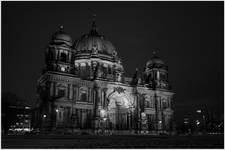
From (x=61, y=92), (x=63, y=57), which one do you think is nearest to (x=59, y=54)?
(x=63, y=57)

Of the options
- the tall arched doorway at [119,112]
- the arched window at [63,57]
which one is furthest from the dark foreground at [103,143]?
the tall arched doorway at [119,112]

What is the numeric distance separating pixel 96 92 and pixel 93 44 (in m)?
17.1

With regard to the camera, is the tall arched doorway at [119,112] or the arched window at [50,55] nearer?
the arched window at [50,55]

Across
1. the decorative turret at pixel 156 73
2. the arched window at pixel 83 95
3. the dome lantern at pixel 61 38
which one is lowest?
the arched window at pixel 83 95

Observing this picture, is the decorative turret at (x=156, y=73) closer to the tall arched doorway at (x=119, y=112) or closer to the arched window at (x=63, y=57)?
the tall arched doorway at (x=119, y=112)

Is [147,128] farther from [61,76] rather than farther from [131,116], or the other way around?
[61,76]

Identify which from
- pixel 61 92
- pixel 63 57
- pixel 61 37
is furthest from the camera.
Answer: pixel 61 37

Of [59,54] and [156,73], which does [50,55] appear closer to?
[59,54]

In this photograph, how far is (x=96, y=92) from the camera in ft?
203

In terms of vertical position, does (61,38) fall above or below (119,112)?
above

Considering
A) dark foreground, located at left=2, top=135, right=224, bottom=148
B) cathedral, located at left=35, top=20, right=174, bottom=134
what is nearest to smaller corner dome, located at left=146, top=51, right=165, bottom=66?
cathedral, located at left=35, top=20, right=174, bottom=134

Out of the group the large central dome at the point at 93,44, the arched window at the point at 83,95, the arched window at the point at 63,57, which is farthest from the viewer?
the large central dome at the point at 93,44

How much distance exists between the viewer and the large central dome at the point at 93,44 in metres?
74.1

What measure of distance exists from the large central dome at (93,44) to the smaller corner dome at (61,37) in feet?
31.5
